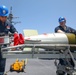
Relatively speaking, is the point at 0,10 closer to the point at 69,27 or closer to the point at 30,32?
the point at 30,32

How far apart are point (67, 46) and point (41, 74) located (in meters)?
7.03

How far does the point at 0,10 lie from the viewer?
798cm

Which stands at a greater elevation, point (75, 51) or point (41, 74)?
point (75, 51)

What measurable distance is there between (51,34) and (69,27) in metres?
1.74

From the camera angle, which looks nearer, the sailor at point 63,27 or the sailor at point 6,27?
the sailor at point 6,27

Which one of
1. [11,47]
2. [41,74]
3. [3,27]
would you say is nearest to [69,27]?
[3,27]

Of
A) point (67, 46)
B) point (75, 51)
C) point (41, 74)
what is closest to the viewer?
point (67, 46)

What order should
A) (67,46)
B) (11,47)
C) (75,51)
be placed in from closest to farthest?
(11,47), (67,46), (75,51)

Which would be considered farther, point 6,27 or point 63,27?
point 63,27

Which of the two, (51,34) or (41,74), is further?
(41,74)

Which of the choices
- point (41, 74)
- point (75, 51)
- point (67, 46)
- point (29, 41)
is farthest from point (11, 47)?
point (41, 74)

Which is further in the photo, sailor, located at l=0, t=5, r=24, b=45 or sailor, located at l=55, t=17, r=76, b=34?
sailor, located at l=55, t=17, r=76, b=34

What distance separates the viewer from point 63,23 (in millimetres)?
10430

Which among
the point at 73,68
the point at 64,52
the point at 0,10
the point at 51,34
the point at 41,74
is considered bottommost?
the point at 41,74
